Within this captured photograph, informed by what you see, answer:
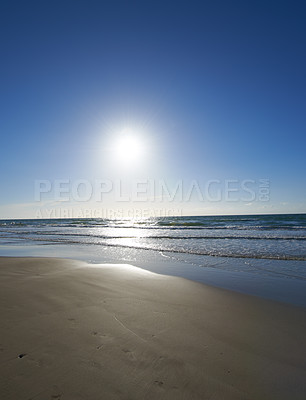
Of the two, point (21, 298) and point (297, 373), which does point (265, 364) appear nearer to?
point (297, 373)

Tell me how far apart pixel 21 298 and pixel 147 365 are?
3217 millimetres

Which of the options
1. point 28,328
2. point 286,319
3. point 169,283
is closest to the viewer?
point 28,328

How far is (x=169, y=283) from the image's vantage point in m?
5.93

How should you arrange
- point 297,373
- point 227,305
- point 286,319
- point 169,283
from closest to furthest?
point 297,373 < point 286,319 < point 227,305 < point 169,283

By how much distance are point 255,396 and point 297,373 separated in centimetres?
67

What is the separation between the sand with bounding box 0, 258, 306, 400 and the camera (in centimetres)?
212

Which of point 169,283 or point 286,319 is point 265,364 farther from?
point 169,283

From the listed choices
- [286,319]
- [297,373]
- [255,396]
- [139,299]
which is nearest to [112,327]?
[139,299]

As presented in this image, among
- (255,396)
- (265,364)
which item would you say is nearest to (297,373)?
(265,364)

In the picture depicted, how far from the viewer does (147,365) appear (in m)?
2.43

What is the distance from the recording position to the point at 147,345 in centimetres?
283

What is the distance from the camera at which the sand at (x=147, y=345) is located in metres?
2.12

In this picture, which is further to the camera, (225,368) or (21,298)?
(21,298)

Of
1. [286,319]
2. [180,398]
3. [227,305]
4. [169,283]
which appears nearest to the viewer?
[180,398]
